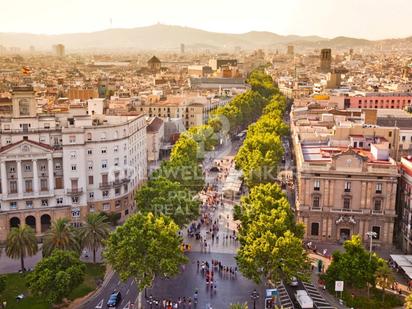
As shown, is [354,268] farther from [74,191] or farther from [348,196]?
[74,191]

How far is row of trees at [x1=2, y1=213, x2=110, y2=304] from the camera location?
51.1 m

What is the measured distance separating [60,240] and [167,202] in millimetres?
14723

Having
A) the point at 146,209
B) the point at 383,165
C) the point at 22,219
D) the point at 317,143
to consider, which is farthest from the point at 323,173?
Result: the point at 22,219

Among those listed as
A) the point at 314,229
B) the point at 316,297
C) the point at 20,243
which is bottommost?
the point at 316,297

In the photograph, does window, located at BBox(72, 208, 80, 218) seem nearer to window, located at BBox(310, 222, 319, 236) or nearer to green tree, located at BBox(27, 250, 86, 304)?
green tree, located at BBox(27, 250, 86, 304)

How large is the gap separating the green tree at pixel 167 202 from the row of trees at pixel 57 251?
26.0ft

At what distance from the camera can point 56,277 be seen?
167 ft

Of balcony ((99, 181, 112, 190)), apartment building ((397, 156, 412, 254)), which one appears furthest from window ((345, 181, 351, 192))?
balcony ((99, 181, 112, 190))

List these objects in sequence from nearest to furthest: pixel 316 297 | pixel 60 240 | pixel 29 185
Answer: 1. pixel 316 297
2. pixel 60 240
3. pixel 29 185

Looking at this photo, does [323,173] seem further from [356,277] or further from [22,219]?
[22,219]

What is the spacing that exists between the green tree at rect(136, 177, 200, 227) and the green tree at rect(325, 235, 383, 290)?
69.4 ft

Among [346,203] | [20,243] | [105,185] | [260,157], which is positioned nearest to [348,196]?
[346,203]

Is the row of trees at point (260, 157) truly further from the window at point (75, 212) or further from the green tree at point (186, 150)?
the window at point (75, 212)

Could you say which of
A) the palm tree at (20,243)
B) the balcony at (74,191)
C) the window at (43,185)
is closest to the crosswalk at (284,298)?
the palm tree at (20,243)
